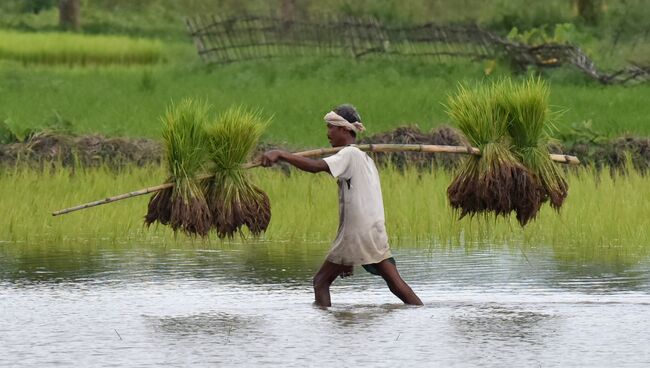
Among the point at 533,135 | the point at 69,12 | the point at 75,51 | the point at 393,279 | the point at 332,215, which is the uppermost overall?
the point at 69,12

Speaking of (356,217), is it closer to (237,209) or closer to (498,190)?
(237,209)

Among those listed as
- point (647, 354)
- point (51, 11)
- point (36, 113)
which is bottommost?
point (647, 354)

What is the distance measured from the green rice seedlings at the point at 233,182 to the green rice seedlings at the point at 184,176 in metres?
0.08

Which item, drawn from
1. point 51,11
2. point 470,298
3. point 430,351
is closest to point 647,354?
point 430,351

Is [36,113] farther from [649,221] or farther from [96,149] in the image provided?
[649,221]

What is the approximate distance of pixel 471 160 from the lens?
35.1 feet

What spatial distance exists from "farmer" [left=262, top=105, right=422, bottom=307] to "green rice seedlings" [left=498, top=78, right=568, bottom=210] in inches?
50.6

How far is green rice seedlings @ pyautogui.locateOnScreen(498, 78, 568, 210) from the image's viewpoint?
35.1 ft

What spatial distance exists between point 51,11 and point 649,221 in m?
45.7

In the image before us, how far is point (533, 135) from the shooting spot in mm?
10734

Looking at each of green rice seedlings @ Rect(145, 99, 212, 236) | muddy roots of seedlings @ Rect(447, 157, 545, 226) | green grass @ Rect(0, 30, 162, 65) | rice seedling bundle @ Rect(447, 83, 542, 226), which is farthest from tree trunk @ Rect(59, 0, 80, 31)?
muddy roots of seedlings @ Rect(447, 157, 545, 226)

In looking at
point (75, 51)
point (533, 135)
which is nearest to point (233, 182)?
point (533, 135)

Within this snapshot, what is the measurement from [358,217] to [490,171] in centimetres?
115

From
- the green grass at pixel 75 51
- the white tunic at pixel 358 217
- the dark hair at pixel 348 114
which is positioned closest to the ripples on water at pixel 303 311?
the white tunic at pixel 358 217
